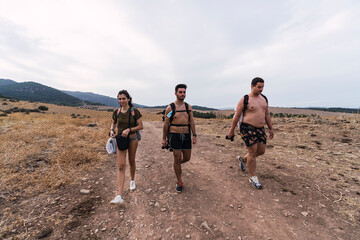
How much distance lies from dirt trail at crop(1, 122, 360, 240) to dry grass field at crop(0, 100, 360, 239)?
0.02 m

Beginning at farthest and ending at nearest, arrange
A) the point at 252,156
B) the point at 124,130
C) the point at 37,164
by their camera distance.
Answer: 1. the point at 37,164
2. the point at 252,156
3. the point at 124,130

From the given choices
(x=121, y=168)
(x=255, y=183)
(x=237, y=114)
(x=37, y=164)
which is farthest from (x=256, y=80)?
(x=37, y=164)

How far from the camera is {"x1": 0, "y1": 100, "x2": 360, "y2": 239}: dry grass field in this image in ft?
8.33

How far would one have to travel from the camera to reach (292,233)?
2.42 metres

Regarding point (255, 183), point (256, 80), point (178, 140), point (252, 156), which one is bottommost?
point (255, 183)

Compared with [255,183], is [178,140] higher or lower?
higher

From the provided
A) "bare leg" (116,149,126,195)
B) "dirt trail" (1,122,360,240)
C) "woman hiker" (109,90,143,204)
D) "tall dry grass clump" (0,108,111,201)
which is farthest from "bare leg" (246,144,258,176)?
"tall dry grass clump" (0,108,111,201)

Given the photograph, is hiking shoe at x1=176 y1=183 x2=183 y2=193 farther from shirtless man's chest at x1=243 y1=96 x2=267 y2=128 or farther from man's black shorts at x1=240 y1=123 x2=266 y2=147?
shirtless man's chest at x1=243 y1=96 x2=267 y2=128

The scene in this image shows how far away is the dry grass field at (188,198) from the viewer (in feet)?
8.33

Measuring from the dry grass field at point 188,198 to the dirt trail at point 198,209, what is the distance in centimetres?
2

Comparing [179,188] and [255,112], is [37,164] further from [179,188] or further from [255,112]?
[255,112]

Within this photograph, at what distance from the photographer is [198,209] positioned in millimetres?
3037

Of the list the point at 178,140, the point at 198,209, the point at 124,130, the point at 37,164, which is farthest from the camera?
the point at 37,164

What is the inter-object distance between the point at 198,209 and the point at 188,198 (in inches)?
16.2
